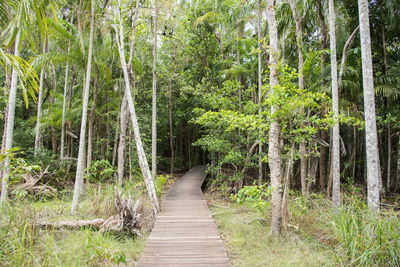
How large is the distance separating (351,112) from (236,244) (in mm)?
5980

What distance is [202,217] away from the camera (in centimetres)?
614

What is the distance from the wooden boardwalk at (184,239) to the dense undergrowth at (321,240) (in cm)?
49

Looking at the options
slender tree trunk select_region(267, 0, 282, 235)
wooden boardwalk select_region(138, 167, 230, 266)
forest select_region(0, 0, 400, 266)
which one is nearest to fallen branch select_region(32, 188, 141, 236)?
forest select_region(0, 0, 400, 266)

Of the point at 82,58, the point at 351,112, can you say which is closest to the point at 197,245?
the point at 351,112

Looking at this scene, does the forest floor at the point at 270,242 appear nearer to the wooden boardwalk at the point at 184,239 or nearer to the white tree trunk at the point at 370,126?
the wooden boardwalk at the point at 184,239

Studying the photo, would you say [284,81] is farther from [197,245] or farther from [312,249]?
[197,245]

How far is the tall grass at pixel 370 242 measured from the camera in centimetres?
319

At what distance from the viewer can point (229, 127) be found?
5.85 meters

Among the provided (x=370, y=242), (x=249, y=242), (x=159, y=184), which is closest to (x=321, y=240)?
(x=249, y=242)

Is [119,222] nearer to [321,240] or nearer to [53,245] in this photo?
[53,245]

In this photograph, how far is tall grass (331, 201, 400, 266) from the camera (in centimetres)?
319

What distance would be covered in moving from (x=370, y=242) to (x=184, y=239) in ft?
10.2

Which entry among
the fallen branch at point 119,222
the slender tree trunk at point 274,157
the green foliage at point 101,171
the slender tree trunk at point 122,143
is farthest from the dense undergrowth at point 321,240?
the green foliage at point 101,171

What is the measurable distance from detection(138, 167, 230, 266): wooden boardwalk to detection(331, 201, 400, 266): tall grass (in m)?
1.81
